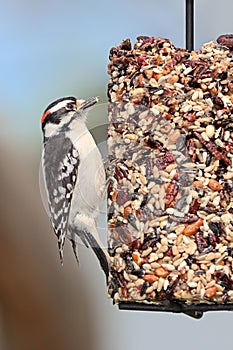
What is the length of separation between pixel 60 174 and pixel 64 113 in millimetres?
83

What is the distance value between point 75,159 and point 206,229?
187 millimetres

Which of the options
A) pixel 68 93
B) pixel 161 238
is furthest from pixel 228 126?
pixel 68 93

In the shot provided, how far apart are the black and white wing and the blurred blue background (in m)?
0.59

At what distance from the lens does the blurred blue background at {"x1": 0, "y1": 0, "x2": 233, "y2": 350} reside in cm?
149

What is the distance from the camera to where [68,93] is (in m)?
1.50

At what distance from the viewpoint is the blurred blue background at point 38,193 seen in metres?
1.49

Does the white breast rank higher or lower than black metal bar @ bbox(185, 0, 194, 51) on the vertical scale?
lower

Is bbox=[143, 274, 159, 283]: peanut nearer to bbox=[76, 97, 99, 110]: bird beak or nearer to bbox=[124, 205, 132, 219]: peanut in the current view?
bbox=[124, 205, 132, 219]: peanut

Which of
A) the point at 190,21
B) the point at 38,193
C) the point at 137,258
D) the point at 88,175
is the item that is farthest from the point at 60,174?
the point at 38,193

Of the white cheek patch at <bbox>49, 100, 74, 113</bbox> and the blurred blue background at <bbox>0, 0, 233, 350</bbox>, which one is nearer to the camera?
the white cheek patch at <bbox>49, 100, 74, 113</bbox>

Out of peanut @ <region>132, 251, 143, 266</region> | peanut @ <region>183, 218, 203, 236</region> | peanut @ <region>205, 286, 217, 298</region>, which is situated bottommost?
Result: peanut @ <region>205, 286, 217, 298</region>

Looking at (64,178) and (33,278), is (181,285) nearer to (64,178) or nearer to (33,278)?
(64,178)

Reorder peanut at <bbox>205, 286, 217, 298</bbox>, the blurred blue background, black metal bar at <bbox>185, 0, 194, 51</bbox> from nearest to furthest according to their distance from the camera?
peanut at <bbox>205, 286, 217, 298</bbox>, black metal bar at <bbox>185, 0, 194, 51</bbox>, the blurred blue background

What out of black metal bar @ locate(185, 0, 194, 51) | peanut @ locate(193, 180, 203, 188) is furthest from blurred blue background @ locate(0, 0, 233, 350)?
peanut @ locate(193, 180, 203, 188)
